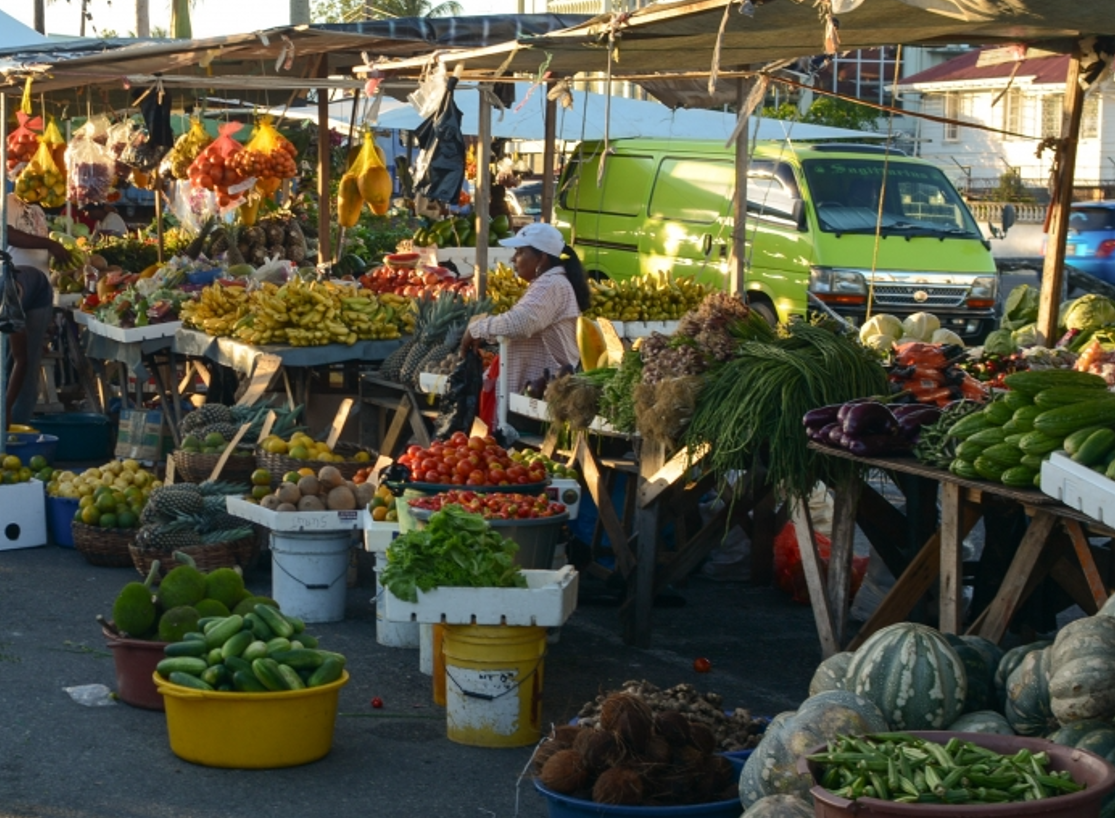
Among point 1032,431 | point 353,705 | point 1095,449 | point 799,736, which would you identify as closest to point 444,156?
point 353,705

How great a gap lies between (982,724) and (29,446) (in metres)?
8.07

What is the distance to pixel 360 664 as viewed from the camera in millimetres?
6684

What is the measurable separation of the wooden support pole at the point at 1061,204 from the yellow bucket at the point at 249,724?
157 inches

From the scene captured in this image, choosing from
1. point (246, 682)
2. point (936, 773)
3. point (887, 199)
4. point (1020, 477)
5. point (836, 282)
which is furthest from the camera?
point (887, 199)

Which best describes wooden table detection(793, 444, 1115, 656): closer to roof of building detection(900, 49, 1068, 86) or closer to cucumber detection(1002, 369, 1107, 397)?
cucumber detection(1002, 369, 1107, 397)

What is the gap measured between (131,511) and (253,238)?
6722mm

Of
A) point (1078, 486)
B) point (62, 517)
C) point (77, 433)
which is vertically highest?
point (1078, 486)

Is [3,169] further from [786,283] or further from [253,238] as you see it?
[786,283]

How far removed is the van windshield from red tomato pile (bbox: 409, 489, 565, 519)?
8.48 m

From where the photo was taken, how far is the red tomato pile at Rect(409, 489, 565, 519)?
6301mm

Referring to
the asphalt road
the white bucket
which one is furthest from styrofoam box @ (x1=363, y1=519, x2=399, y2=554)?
the white bucket

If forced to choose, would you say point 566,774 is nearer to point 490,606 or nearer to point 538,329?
point 490,606

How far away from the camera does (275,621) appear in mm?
5422

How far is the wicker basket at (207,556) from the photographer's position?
25.8 feet
